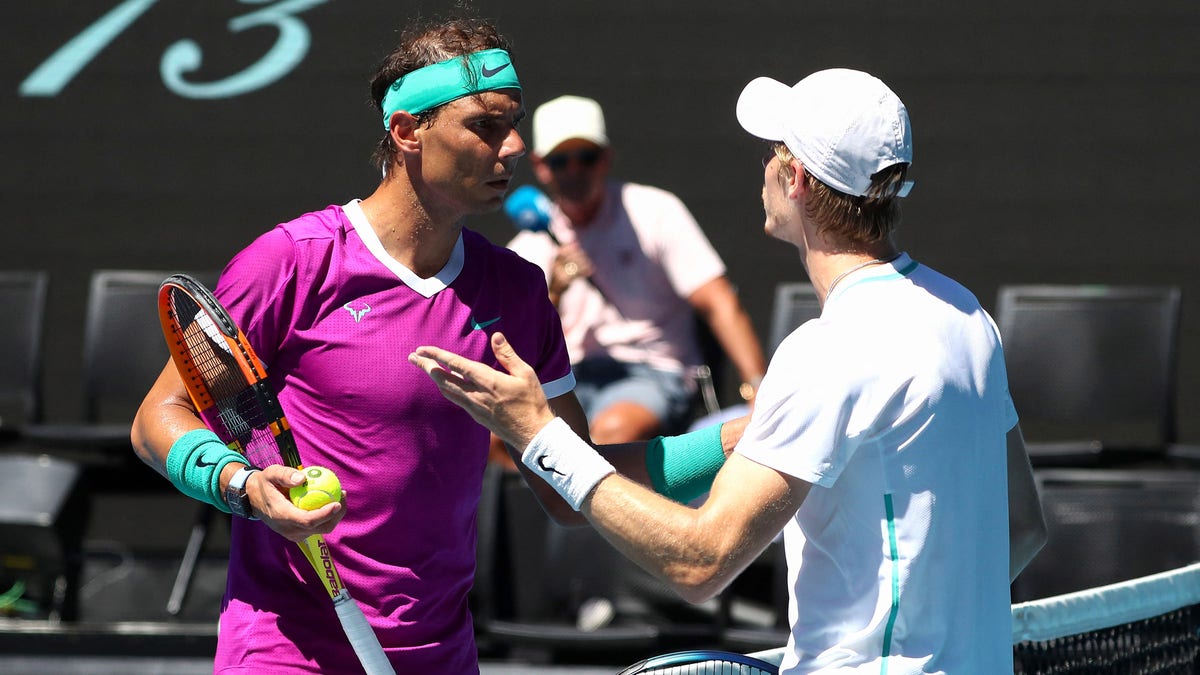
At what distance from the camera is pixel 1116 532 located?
4.72 meters

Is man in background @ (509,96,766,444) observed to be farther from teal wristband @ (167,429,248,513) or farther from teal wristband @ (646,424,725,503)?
teal wristband @ (167,429,248,513)

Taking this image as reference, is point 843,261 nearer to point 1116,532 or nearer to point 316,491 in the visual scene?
point 316,491

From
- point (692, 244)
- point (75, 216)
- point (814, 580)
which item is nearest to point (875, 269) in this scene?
point (814, 580)

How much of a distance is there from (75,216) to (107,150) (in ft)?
1.12

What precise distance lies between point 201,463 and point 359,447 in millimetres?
266

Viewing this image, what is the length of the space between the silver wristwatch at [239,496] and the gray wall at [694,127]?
4344mm

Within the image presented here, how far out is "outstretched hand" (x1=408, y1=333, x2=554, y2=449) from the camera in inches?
81.1

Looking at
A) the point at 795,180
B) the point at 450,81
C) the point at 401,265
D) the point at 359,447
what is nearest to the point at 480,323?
the point at 401,265

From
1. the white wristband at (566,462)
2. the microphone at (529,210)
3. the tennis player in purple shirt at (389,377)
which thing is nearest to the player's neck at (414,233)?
the tennis player in purple shirt at (389,377)

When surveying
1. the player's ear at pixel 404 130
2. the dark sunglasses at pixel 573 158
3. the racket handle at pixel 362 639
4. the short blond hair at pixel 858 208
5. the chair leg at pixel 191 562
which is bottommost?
the chair leg at pixel 191 562

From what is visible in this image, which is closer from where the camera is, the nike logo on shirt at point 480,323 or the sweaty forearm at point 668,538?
the sweaty forearm at point 668,538

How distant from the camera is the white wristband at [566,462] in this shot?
2053mm

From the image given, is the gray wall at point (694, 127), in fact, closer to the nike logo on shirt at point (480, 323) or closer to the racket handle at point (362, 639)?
the nike logo on shirt at point (480, 323)

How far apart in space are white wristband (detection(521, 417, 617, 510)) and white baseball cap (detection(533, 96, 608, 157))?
3.54 metres
